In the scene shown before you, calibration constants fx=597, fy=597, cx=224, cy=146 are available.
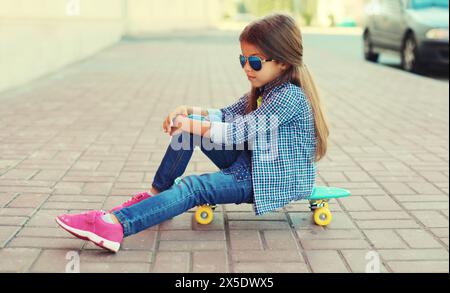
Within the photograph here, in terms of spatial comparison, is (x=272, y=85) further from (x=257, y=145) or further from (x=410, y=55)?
(x=410, y=55)

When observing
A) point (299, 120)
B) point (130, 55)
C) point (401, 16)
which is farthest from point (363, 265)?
point (130, 55)

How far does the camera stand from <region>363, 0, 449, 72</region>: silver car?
10102 mm

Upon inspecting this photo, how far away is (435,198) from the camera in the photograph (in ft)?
12.6

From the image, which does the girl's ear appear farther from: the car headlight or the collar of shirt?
the car headlight

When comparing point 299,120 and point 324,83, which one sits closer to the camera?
point 299,120

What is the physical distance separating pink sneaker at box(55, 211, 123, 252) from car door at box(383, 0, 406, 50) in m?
9.45

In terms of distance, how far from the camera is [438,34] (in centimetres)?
1001

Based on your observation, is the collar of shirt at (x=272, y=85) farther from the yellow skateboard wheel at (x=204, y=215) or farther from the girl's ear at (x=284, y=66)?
the yellow skateboard wheel at (x=204, y=215)

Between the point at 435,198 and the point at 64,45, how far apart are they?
9094 millimetres

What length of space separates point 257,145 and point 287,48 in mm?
509

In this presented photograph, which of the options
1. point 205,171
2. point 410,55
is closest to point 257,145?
point 205,171

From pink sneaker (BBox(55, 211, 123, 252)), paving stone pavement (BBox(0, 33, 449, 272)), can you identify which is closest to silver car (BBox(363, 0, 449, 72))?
paving stone pavement (BBox(0, 33, 449, 272))

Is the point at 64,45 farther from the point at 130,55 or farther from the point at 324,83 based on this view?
the point at 324,83

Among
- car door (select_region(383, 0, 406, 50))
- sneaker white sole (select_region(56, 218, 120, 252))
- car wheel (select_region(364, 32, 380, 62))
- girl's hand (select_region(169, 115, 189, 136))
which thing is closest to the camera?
sneaker white sole (select_region(56, 218, 120, 252))
